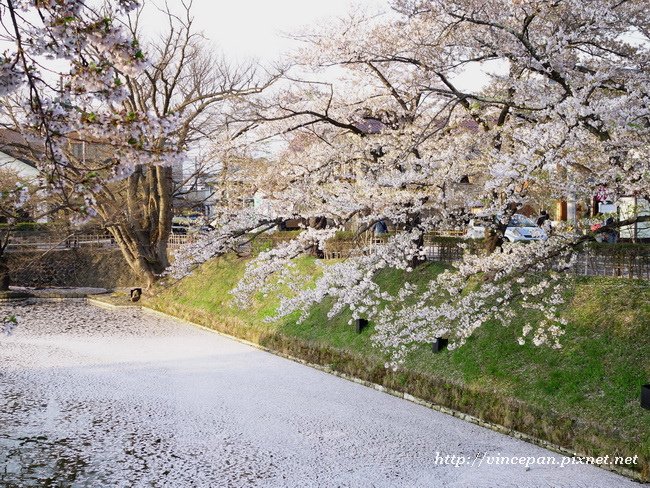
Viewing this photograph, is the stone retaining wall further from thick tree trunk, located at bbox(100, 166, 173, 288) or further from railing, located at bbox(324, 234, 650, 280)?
railing, located at bbox(324, 234, 650, 280)

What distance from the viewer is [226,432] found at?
29.4 ft

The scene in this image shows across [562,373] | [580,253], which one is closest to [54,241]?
[580,253]

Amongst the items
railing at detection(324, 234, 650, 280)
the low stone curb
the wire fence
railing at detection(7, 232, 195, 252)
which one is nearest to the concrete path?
the low stone curb

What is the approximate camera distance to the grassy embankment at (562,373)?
7836 mm

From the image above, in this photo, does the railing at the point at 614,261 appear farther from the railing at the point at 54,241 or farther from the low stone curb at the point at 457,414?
the railing at the point at 54,241

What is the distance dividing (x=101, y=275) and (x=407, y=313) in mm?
20526

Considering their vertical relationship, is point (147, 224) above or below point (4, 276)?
above

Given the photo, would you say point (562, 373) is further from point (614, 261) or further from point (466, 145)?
point (466, 145)

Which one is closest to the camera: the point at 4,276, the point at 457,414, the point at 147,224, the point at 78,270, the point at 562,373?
the point at 562,373

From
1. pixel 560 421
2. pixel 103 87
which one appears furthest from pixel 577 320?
pixel 103 87

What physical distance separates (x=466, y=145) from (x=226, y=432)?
19.5 feet

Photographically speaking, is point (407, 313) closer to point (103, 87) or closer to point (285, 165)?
point (285, 165)

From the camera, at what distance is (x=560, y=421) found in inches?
322

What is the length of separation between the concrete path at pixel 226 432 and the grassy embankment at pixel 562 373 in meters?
0.35
